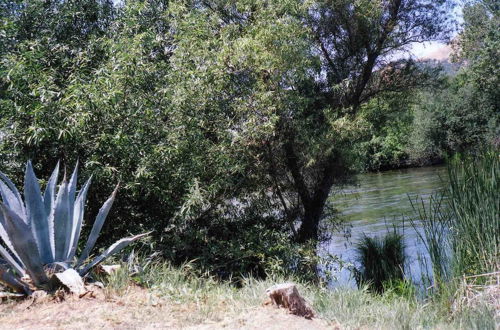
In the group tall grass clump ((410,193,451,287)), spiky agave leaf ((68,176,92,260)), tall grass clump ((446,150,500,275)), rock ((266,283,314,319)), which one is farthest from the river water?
spiky agave leaf ((68,176,92,260))

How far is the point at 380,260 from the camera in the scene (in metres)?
9.37

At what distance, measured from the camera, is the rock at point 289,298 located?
427cm

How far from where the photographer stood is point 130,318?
13.6 ft

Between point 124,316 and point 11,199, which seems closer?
point 124,316

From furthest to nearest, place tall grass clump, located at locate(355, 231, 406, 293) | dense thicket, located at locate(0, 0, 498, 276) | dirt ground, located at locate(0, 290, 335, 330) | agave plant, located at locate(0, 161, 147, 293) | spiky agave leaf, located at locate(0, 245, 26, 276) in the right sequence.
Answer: tall grass clump, located at locate(355, 231, 406, 293) < dense thicket, located at locate(0, 0, 498, 276) < spiky agave leaf, located at locate(0, 245, 26, 276) < agave plant, located at locate(0, 161, 147, 293) < dirt ground, located at locate(0, 290, 335, 330)

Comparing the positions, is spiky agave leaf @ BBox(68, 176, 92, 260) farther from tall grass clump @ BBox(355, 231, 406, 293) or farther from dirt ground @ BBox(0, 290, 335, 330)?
tall grass clump @ BBox(355, 231, 406, 293)

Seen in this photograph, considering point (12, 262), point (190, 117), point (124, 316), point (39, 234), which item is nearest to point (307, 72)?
point (190, 117)

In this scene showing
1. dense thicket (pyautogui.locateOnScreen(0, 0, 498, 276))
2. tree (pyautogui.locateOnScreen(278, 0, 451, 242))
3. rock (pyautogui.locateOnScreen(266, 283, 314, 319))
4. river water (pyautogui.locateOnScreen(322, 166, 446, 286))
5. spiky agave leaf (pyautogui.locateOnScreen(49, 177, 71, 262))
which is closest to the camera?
rock (pyautogui.locateOnScreen(266, 283, 314, 319))

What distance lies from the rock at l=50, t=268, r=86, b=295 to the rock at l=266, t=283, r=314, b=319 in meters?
1.67

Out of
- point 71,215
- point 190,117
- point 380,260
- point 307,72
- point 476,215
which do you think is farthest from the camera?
point 307,72

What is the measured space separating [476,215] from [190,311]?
4.46 meters

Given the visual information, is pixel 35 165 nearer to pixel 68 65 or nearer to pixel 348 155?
pixel 68 65

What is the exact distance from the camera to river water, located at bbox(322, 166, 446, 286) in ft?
38.4

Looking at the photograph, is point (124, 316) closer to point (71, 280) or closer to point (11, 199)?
point (71, 280)
